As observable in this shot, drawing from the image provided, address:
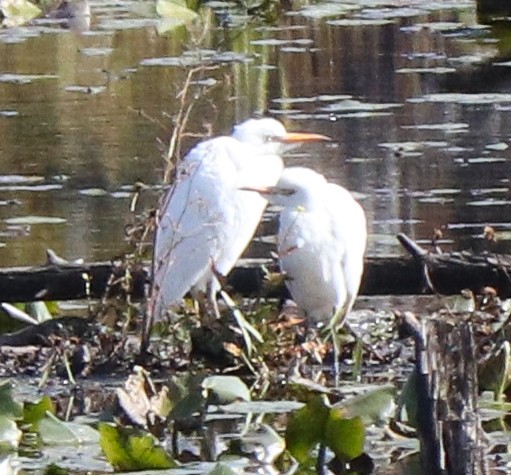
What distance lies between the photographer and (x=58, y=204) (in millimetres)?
9117

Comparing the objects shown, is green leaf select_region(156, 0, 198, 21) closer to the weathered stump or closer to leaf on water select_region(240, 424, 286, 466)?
leaf on water select_region(240, 424, 286, 466)

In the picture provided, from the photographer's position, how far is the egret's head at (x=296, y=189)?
647 centimetres

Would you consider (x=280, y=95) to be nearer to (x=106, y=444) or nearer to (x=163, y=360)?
(x=163, y=360)

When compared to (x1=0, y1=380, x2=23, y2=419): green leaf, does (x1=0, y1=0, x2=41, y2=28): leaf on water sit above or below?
below

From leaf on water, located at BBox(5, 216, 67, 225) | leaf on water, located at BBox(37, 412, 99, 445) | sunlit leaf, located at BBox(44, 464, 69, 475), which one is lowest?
leaf on water, located at BBox(5, 216, 67, 225)

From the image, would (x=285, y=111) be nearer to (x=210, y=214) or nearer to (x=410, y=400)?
(x=210, y=214)

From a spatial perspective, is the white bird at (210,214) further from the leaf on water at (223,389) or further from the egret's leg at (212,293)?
the leaf on water at (223,389)

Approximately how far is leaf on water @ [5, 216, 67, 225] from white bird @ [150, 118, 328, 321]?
1.83 metres

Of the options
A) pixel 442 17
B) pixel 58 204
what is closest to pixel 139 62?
pixel 442 17

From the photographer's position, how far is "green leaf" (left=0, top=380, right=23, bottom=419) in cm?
482

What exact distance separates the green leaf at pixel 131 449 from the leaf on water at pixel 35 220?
4005 millimetres

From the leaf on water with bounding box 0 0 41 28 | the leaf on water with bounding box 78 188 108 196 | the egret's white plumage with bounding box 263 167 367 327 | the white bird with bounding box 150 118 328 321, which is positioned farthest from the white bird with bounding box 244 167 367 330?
the leaf on water with bounding box 0 0 41 28

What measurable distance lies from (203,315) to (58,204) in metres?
2.95

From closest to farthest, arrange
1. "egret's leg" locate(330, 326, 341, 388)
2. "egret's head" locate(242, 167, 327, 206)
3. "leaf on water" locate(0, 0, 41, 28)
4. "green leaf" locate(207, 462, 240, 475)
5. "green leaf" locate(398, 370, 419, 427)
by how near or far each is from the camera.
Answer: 1. "green leaf" locate(207, 462, 240, 475)
2. "green leaf" locate(398, 370, 419, 427)
3. "egret's leg" locate(330, 326, 341, 388)
4. "egret's head" locate(242, 167, 327, 206)
5. "leaf on water" locate(0, 0, 41, 28)
